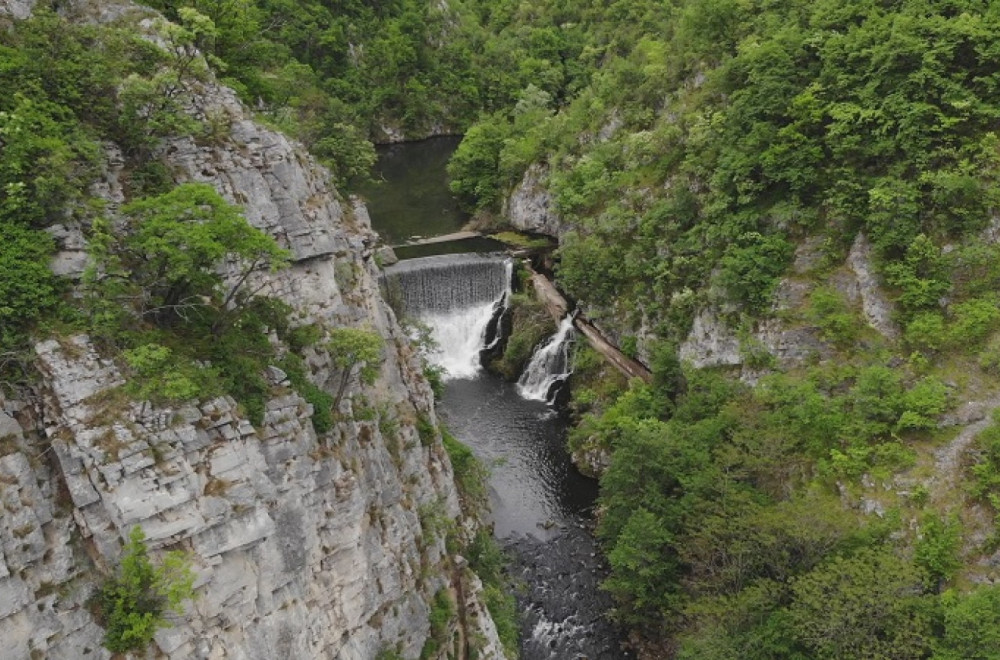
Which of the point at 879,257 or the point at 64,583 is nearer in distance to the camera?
the point at 64,583

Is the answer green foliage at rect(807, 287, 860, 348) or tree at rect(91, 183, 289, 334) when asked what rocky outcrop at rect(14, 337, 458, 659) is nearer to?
tree at rect(91, 183, 289, 334)

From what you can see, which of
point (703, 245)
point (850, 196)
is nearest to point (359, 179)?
point (703, 245)

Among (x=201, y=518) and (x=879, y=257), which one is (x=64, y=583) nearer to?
(x=201, y=518)

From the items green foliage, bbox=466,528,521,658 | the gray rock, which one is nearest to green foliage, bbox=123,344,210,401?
green foliage, bbox=466,528,521,658

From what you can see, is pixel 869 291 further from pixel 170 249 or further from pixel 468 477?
pixel 170 249

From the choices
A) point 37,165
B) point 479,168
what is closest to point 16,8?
point 37,165

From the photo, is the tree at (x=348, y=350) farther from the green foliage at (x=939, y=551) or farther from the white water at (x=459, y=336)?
the white water at (x=459, y=336)
